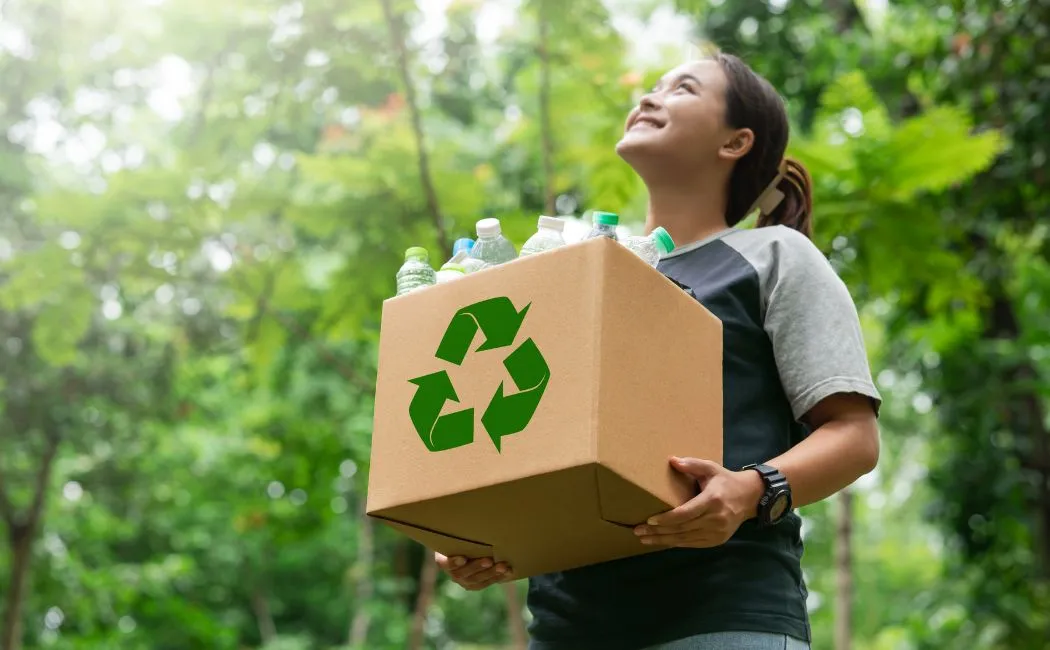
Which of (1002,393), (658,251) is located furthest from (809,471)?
(1002,393)

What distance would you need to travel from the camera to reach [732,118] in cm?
206

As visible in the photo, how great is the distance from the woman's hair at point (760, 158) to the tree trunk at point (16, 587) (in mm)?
7524

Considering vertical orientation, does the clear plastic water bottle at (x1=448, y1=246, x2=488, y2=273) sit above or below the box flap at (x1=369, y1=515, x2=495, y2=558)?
above

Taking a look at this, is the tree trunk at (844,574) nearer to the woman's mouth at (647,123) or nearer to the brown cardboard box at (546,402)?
the woman's mouth at (647,123)

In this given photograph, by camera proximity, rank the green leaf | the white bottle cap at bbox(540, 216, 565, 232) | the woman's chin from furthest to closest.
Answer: the green leaf → the woman's chin → the white bottle cap at bbox(540, 216, 565, 232)

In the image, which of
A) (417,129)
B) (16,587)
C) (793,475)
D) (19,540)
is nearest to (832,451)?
(793,475)

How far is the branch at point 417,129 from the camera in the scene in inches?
162

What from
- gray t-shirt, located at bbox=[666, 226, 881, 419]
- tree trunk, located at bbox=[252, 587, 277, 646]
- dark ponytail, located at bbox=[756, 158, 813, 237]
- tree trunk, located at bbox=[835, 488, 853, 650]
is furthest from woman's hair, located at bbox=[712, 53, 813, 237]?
tree trunk, located at bbox=[252, 587, 277, 646]

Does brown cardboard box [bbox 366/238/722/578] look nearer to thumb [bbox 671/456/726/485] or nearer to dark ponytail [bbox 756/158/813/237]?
thumb [bbox 671/456/726/485]

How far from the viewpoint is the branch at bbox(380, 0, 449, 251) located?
4.11m

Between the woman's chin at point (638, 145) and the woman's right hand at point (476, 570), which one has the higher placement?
the woman's chin at point (638, 145)

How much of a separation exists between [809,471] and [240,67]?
11.9 ft

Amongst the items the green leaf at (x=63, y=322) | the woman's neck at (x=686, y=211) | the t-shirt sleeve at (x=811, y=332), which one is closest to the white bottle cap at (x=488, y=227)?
the woman's neck at (x=686, y=211)

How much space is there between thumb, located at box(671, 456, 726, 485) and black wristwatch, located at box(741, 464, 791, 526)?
73 mm
